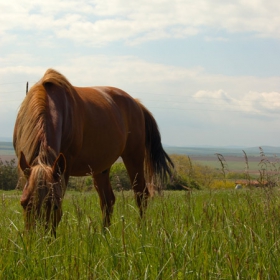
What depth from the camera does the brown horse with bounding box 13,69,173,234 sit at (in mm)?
3992

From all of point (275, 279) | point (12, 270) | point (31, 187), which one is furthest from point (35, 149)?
point (275, 279)

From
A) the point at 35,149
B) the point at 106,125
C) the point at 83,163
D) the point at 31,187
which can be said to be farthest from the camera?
the point at 106,125

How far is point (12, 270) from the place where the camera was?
10.5 feet

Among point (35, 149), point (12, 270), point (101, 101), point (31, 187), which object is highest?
point (101, 101)

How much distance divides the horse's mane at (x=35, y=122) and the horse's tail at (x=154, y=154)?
9.56 feet

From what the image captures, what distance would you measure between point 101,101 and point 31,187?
335cm

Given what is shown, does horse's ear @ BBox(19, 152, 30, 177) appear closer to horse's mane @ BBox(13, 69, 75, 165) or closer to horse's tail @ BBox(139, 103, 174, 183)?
horse's mane @ BBox(13, 69, 75, 165)

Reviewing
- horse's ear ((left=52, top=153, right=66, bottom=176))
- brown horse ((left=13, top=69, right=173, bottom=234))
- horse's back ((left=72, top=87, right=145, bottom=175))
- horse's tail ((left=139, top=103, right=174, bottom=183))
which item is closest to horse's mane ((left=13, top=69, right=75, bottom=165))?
brown horse ((left=13, top=69, right=173, bottom=234))

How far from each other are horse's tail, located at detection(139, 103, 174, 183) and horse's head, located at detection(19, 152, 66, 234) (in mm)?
4308

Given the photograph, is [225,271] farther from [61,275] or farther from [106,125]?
[106,125]

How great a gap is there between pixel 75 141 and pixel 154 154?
286cm

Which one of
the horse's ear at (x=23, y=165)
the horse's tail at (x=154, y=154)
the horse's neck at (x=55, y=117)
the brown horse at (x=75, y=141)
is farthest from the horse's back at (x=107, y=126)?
the horse's ear at (x=23, y=165)

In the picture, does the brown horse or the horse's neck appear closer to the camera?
the brown horse

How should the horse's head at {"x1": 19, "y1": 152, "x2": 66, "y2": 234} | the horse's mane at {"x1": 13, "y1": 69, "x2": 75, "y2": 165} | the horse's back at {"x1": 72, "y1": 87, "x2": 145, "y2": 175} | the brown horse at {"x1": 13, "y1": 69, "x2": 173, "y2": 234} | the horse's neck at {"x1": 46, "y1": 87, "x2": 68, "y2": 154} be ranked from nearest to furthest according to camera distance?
the horse's head at {"x1": 19, "y1": 152, "x2": 66, "y2": 234} → the brown horse at {"x1": 13, "y1": 69, "x2": 173, "y2": 234} → the horse's mane at {"x1": 13, "y1": 69, "x2": 75, "y2": 165} → the horse's neck at {"x1": 46, "y1": 87, "x2": 68, "y2": 154} → the horse's back at {"x1": 72, "y1": 87, "x2": 145, "y2": 175}
